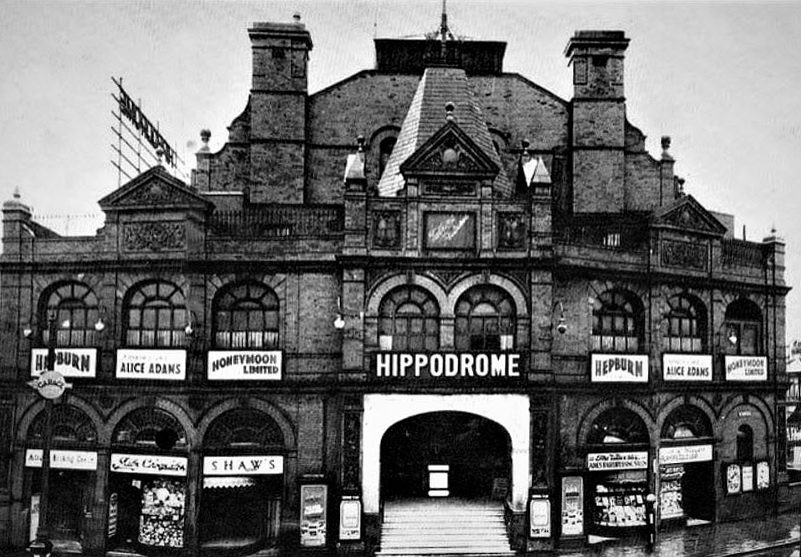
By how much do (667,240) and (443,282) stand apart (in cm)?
929

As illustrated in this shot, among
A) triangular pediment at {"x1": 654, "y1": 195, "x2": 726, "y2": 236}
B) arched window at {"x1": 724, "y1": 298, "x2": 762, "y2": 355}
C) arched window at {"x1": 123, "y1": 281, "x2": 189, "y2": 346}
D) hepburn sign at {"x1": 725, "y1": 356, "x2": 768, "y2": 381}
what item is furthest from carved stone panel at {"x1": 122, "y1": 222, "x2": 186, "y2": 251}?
arched window at {"x1": 724, "y1": 298, "x2": 762, "y2": 355}

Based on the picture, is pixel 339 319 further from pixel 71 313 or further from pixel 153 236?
pixel 71 313

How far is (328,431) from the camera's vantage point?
24594 millimetres

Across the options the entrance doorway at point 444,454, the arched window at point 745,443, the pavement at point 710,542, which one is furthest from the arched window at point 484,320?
the arched window at point 745,443

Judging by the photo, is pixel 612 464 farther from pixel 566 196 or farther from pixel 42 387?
pixel 42 387

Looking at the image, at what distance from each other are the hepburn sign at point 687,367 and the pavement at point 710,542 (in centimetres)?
546

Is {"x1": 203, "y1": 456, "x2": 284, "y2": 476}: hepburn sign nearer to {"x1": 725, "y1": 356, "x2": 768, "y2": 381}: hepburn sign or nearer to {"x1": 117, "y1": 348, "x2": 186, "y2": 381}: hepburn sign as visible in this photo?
{"x1": 117, "y1": 348, "x2": 186, "y2": 381}: hepburn sign

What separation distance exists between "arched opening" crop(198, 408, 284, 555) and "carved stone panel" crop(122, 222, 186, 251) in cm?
609

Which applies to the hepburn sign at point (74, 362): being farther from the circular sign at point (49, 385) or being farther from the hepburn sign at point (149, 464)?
the circular sign at point (49, 385)

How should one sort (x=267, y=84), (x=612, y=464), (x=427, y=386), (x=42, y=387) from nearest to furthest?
(x=42, y=387), (x=427, y=386), (x=612, y=464), (x=267, y=84)

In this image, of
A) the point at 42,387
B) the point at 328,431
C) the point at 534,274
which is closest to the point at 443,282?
the point at 534,274

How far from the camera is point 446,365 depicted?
77.6ft

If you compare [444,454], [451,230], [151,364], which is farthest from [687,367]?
[151,364]

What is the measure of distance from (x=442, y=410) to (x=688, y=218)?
40.5 feet
